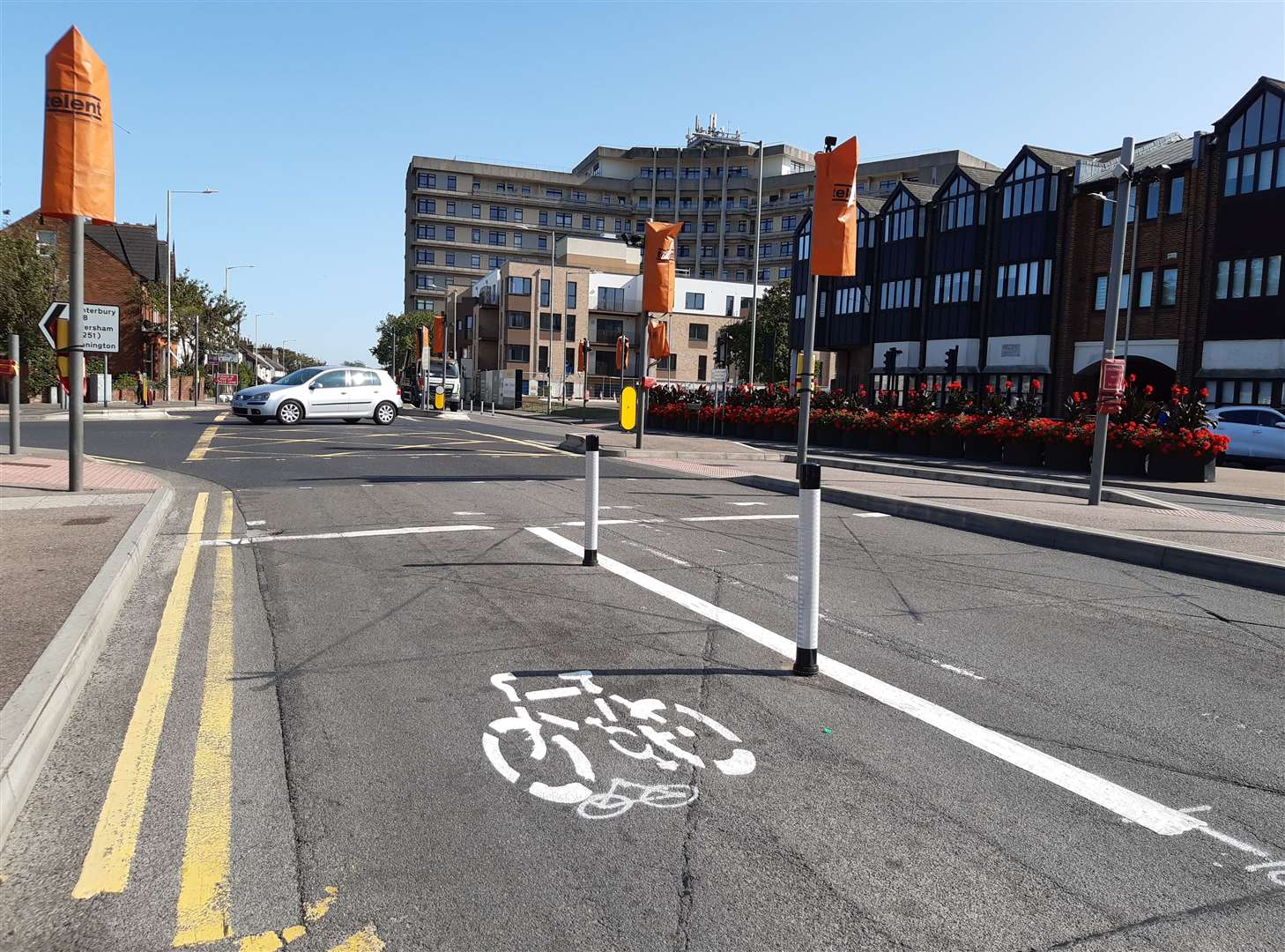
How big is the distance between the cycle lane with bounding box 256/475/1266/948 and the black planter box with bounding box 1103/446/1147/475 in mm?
16476

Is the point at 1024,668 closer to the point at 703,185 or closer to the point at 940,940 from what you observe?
the point at 940,940

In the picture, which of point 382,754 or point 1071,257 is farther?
point 1071,257

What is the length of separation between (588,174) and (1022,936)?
404 ft

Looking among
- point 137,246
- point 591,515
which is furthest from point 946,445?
point 137,246

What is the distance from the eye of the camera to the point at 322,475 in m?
14.3

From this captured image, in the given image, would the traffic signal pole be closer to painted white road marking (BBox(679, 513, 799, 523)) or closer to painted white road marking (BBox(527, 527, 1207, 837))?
painted white road marking (BBox(679, 513, 799, 523))

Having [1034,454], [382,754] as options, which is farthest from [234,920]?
[1034,454]

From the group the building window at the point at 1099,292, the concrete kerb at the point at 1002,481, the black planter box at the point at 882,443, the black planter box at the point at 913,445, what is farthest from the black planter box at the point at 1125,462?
the building window at the point at 1099,292

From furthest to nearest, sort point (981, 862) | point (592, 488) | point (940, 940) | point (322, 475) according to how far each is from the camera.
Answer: point (322, 475) < point (592, 488) < point (981, 862) < point (940, 940)

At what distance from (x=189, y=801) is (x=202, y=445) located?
57.9 ft

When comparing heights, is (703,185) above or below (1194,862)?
above

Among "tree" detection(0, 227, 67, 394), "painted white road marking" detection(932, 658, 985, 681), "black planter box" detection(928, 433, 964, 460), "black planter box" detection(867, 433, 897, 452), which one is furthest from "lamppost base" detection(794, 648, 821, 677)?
"tree" detection(0, 227, 67, 394)

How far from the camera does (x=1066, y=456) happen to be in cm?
2091

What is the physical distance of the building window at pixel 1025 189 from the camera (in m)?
43.4
